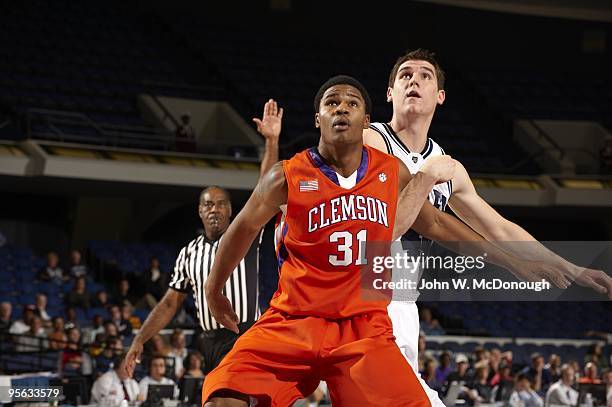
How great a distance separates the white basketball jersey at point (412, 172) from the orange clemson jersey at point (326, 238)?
74cm

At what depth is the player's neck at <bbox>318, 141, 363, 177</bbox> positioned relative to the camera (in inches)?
145

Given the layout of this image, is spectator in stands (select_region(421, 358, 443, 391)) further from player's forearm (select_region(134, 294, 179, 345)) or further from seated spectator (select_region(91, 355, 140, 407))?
player's forearm (select_region(134, 294, 179, 345))

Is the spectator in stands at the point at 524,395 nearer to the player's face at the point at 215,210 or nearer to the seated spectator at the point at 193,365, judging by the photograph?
the seated spectator at the point at 193,365

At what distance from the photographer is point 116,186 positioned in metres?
16.8

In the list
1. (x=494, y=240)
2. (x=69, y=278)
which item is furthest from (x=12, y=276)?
(x=494, y=240)

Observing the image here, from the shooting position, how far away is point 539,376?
12.6 m

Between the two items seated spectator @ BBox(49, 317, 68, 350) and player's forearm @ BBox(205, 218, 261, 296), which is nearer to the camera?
player's forearm @ BBox(205, 218, 261, 296)

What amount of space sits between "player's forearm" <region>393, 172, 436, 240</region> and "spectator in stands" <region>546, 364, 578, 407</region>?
7759 mm

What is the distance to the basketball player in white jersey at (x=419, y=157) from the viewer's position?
4379mm

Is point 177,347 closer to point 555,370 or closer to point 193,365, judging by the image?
point 193,365

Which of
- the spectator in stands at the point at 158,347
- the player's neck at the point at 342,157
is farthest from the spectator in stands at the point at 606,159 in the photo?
the player's neck at the point at 342,157

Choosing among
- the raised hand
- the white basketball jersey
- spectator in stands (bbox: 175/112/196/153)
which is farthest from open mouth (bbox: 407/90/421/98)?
spectator in stands (bbox: 175/112/196/153)

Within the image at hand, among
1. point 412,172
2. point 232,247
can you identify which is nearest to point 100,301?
point 412,172

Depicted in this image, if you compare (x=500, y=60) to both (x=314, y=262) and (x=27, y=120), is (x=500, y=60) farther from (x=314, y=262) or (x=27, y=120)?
(x=314, y=262)
